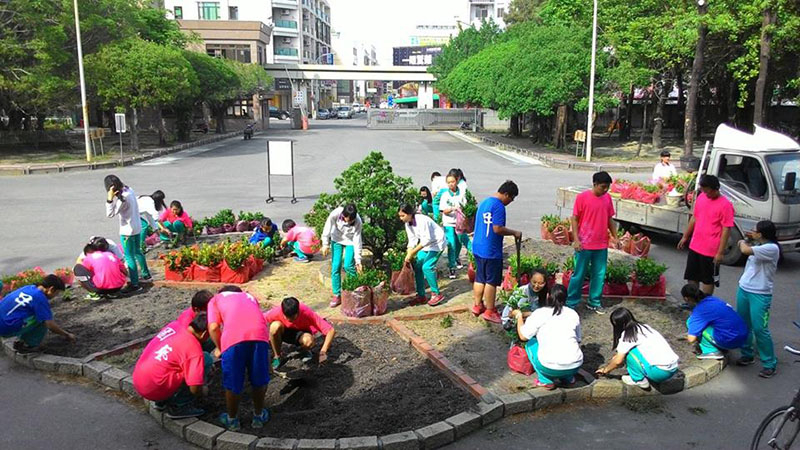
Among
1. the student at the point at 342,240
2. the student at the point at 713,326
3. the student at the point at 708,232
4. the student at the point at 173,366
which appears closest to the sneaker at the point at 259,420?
the student at the point at 173,366

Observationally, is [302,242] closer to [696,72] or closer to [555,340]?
Result: [555,340]

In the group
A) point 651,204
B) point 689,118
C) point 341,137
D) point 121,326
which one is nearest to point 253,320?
point 121,326

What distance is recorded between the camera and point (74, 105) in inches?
1127

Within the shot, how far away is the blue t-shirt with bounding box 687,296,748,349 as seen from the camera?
21.1 feet

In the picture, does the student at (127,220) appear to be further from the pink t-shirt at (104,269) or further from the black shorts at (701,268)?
the black shorts at (701,268)

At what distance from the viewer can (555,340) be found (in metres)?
5.86

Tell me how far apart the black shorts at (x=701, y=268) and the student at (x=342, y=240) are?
170 inches

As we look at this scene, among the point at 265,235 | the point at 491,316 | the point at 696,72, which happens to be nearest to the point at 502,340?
the point at 491,316

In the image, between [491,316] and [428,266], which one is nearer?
[491,316]

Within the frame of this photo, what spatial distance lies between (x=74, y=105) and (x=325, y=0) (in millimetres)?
86242

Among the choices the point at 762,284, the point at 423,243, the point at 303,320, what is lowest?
the point at 303,320

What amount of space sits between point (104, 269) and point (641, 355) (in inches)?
277

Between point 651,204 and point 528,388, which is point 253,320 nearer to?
point 528,388

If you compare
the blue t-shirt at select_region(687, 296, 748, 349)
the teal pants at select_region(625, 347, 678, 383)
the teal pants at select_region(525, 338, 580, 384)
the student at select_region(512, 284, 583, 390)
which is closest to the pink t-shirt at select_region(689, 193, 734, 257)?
the blue t-shirt at select_region(687, 296, 748, 349)
